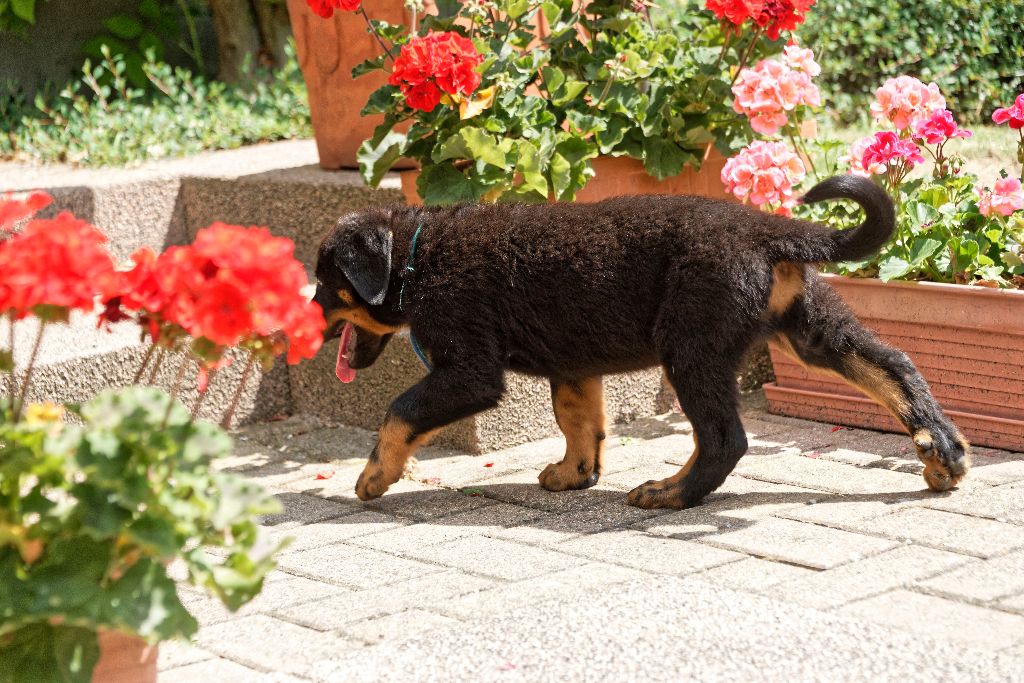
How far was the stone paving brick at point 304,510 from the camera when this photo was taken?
423 cm

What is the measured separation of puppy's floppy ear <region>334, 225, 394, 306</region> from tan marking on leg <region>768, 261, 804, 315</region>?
1260 millimetres

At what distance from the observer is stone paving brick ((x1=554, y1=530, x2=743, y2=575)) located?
3.52 meters

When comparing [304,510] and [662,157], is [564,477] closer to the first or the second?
[304,510]

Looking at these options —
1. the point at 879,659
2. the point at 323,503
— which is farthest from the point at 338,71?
the point at 879,659

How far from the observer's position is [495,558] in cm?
369

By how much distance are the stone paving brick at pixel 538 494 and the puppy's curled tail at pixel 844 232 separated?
101cm

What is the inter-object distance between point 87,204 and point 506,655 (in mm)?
4445

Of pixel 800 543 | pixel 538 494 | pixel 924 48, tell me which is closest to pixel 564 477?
pixel 538 494

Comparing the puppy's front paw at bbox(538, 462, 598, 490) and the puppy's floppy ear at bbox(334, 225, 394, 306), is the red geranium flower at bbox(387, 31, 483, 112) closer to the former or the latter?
the puppy's floppy ear at bbox(334, 225, 394, 306)

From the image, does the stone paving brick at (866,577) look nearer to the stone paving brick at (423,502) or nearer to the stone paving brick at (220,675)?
the stone paving brick at (220,675)

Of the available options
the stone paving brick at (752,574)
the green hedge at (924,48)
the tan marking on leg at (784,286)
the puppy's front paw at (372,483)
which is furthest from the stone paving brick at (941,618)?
the green hedge at (924,48)

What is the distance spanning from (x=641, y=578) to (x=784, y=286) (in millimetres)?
1163

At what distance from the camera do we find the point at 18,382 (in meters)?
5.02

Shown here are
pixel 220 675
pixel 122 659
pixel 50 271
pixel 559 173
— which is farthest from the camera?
pixel 559 173
